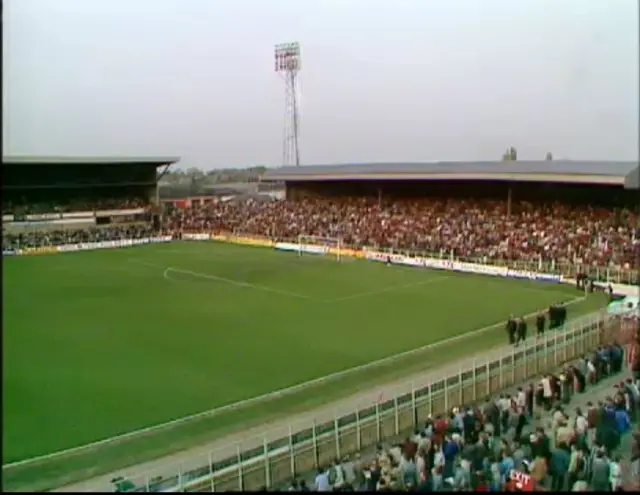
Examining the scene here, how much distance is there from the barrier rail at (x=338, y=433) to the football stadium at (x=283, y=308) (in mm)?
41

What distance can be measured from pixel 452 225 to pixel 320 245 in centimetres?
692

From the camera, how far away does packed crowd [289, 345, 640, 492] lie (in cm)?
901

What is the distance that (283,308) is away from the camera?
24172 millimetres

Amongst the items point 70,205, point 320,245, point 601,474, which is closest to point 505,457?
point 601,474

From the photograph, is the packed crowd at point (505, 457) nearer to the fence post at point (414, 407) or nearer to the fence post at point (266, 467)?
the fence post at point (266, 467)

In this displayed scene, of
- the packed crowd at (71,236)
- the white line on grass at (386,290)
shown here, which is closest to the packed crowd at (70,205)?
the packed crowd at (71,236)

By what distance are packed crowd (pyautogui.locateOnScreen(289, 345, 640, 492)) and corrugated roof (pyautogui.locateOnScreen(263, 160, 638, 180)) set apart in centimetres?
1878

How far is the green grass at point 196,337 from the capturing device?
516 inches

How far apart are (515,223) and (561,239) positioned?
15.2 ft

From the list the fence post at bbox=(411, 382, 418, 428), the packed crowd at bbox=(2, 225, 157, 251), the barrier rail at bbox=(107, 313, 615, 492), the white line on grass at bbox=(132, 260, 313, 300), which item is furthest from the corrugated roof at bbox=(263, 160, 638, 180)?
the fence post at bbox=(411, 382, 418, 428)

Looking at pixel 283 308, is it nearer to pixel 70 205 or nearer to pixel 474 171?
pixel 474 171

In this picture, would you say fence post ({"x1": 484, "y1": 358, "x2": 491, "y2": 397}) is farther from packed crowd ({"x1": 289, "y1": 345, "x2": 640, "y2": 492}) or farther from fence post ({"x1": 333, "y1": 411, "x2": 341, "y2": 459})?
fence post ({"x1": 333, "y1": 411, "x2": 341, "y2": 459})

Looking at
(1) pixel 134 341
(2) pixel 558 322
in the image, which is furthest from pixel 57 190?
(2) pixel 558 322

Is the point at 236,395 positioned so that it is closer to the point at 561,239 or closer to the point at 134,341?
the point at 134,341
